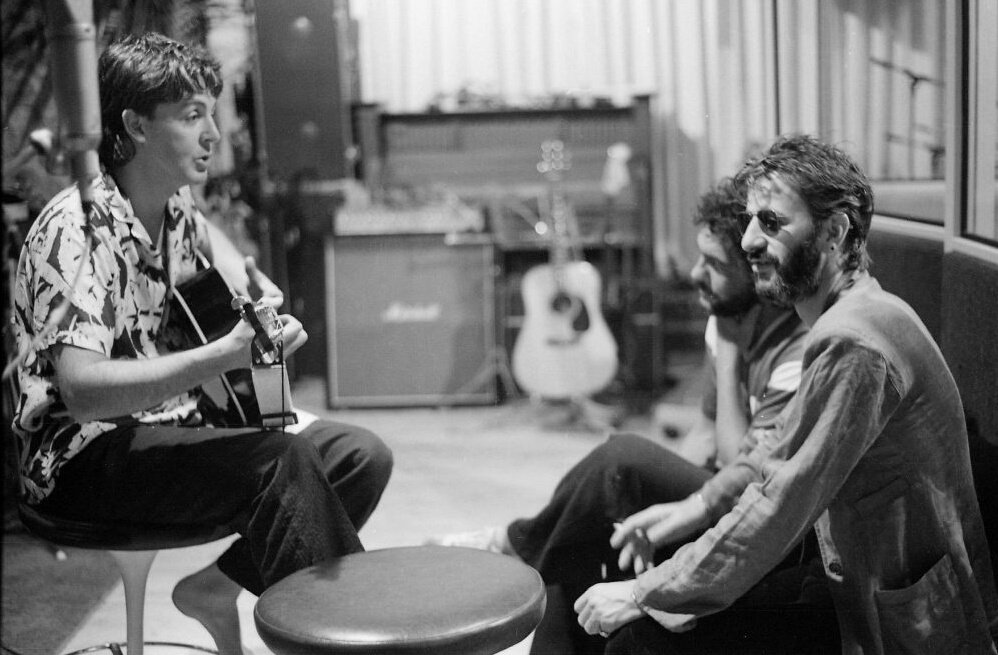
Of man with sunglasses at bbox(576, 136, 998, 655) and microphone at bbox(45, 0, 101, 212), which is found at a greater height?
microphone at bbox(45, 0, 101, 212)

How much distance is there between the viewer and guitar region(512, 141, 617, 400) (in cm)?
484

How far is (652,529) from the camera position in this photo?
183 centimetres

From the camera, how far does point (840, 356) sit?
4.60ft

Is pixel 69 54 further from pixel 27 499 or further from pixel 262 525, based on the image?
pixel 27 499

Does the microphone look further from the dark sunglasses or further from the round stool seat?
the dark sunglasses

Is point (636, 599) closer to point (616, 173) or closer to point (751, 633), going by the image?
point (751, 633)

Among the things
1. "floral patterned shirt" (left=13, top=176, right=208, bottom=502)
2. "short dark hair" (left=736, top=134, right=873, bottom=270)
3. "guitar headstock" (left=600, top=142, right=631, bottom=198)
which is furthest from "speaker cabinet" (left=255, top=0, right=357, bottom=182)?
"guitar headstock" (left=600, top=142, right=631, bottom=198)

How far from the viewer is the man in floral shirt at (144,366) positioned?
63.9 inches

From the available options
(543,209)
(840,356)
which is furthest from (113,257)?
(543,209)

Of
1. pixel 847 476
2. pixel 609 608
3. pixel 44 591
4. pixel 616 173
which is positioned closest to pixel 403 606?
pixel 609 608

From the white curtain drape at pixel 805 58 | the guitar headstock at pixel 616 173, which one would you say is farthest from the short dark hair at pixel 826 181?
the guitar headstock at pixel 616 173

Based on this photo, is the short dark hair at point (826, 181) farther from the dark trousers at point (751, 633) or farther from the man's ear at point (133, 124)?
the man's ear at point (133, 124)

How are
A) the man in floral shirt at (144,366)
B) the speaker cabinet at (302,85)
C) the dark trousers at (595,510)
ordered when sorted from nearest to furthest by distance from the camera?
1. the man in floral shirt at (144,366)
2. the dark trousers at (595,510)
3. the speaker cabinet at (302,85)

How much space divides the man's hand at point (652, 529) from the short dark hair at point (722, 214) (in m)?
0.53
